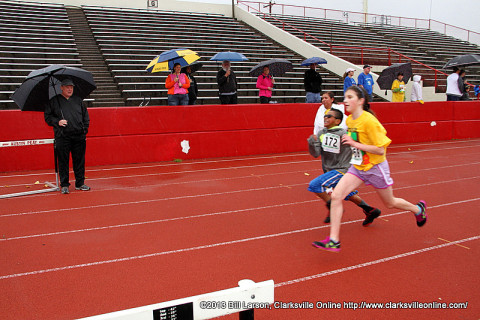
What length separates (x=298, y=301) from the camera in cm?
363

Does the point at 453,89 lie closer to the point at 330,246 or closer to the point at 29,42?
the point at 330,246

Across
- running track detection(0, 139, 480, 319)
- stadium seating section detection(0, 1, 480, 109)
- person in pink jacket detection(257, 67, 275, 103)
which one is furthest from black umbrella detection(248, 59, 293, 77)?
running track detection(0, 139, 480, 319)

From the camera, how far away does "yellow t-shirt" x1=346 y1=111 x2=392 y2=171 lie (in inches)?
173

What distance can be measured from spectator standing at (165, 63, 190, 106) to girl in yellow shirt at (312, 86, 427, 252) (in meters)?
7.44

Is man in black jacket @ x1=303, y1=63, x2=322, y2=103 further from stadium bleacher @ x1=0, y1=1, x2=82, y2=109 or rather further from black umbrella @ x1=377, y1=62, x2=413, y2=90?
stadium bleacher @ x1=0, y1=1, x2=82, y2=109

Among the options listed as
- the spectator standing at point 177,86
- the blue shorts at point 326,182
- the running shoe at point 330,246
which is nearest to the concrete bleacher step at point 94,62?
the spectator standing at point 177,86

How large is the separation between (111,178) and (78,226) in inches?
132

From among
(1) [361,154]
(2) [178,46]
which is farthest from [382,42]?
(1) [361,154]

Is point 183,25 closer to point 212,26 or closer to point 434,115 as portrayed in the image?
point 212,26

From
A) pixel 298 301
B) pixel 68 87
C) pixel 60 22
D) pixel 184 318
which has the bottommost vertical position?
pixel 298 301

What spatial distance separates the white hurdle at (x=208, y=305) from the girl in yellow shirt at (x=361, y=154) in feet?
7.54

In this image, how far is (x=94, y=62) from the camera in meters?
17.2

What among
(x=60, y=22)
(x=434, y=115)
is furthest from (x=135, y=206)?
(x=60, y=22)

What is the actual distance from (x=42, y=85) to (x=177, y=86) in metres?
4.30
